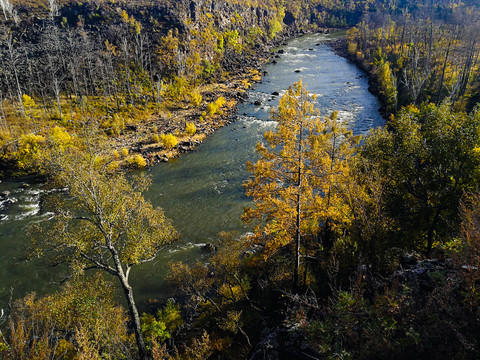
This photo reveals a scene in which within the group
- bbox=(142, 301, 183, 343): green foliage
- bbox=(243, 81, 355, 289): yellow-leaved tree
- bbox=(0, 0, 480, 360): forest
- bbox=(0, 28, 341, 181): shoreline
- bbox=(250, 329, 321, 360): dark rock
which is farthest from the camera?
→ bbox=(0, 28, 341, 181): shoreline

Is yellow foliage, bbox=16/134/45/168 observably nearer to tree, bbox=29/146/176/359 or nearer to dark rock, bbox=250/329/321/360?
tree, bbox=29/146/176/359

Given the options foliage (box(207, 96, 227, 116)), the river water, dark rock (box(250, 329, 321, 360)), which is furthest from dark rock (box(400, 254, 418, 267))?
foliage (box(207, 96, 227, 116))

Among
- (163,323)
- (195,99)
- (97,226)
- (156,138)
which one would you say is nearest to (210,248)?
(163,323)

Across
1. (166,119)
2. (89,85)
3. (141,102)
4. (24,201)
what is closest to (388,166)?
(24,201)

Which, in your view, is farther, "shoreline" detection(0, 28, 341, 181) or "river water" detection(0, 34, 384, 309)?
"shoreline" detection(0, 28, 341, 181)

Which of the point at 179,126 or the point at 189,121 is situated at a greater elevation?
the point at 189,121

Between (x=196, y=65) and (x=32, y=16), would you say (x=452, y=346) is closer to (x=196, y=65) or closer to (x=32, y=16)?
(x=196, y=65)

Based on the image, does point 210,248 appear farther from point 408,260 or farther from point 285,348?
point 285,348
